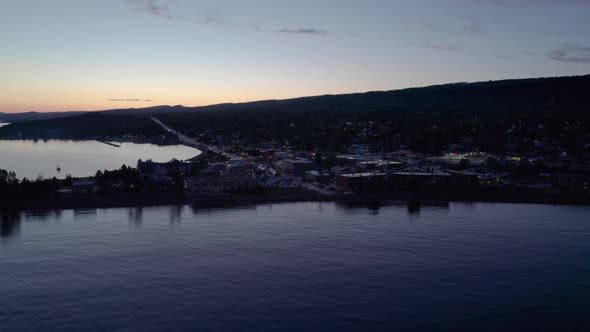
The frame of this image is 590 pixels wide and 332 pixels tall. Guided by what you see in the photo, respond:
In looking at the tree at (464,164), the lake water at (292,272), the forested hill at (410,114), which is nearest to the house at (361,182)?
the lake water at (292,272)

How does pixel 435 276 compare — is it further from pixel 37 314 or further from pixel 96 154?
pixel 96 154

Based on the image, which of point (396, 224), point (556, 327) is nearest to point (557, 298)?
point (556, 327)

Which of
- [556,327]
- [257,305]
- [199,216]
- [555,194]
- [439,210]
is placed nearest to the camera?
[556,327]

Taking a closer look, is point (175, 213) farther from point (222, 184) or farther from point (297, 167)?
point (297, 167)

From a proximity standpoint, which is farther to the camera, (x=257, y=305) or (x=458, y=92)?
(x=458, y=92)

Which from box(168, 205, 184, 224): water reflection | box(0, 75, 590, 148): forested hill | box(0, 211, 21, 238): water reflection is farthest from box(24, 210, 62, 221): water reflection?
box(0, 75, 590, 148): forested hill

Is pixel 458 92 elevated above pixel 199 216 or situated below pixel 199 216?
above

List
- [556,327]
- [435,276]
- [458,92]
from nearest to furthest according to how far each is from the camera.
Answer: [556,327] < [435,276] < [458,92]
